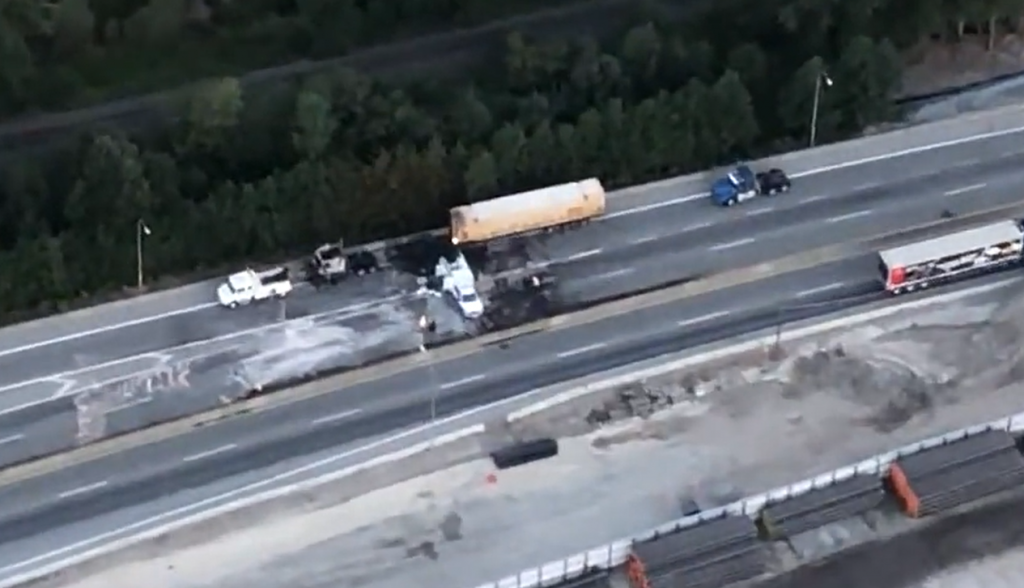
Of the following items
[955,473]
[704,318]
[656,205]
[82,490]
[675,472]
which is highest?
[656,205]

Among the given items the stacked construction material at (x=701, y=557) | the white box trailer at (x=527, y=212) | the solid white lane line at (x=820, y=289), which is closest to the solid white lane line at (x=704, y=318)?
the solid white lane line at (x=820, y=289)

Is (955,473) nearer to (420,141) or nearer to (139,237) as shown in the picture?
(420,141)

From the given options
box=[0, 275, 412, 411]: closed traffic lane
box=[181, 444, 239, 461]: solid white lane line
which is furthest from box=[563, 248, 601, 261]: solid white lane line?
box=[181, 444, 239, 461]: solid white lane line

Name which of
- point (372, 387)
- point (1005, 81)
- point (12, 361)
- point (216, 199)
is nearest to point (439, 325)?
point (372, 387)

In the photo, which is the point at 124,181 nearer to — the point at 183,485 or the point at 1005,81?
the point at 183,485

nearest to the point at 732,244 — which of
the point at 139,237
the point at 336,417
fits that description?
the point at 336,417

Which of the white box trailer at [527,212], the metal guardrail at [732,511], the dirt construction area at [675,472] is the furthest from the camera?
the white box trailer at [527,212]

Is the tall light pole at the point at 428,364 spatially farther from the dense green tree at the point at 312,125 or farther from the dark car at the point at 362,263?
the dense green tree at the point at 312,125
